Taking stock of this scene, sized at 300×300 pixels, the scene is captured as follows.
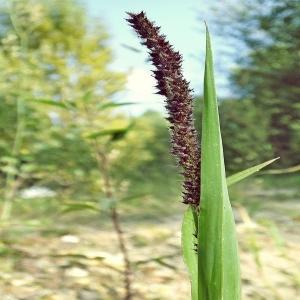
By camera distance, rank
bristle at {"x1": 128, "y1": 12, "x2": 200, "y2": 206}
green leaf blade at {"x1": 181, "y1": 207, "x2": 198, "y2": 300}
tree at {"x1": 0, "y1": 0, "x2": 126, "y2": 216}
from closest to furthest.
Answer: bristle at {"x1": 128, "y1": 12, "x2": 200, "y2": 206}, green leaf blade at {"x1": 181, "y1": 207, "x2": 198, "y2": 300}, tree at {"x1": 0, "y1": 0, "x2": 126, "y2": 216}

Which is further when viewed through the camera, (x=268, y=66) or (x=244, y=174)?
(x=268, y=66)

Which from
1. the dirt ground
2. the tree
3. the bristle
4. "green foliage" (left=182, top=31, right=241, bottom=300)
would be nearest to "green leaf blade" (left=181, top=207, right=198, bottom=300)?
"green foliage" (left=182, top=31, right=241, bottom=300)

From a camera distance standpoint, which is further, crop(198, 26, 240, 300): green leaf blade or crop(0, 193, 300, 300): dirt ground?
crop(0, 193, 300, 300): dirt ground

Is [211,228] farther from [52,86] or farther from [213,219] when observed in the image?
[52,86]

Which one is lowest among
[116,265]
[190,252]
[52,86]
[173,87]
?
[116,265]

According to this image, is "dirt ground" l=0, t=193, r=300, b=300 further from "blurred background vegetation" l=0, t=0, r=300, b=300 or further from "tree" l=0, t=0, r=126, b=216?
"tree" l=0, t=0, r=126, b=216

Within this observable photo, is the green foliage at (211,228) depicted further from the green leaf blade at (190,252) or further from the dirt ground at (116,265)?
the dirt ground at (116,265)

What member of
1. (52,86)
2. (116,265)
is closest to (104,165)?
(116,265)

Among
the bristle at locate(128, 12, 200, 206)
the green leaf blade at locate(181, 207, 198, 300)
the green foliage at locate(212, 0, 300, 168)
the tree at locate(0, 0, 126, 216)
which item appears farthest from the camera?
the green foliage at locate(212, 0, 300, 168)
